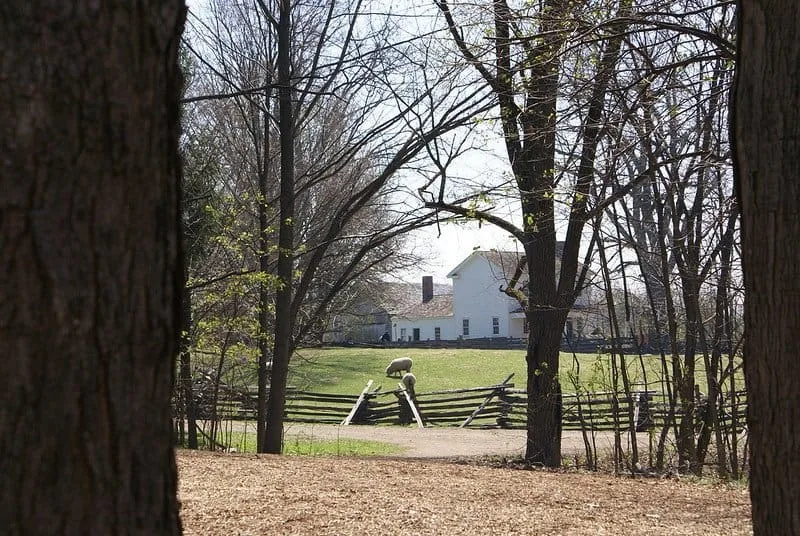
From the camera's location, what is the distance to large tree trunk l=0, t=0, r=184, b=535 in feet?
4.71

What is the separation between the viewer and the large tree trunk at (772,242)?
282 cm

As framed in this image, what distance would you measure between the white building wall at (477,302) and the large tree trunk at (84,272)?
188 ft

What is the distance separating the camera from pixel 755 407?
2932 mm

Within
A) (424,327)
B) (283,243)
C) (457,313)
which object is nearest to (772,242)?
(283,243)

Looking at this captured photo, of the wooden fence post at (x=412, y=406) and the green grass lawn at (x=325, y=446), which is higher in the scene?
the wooden fence post at (x=412, y=406)

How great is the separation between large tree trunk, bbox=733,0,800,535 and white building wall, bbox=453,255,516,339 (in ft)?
183

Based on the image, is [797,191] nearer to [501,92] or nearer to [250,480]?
[250,480]

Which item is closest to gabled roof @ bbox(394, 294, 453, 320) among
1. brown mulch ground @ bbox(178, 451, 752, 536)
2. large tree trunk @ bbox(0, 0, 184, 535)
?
brown mulch ground @ bbox(178, 451, 752, 536)

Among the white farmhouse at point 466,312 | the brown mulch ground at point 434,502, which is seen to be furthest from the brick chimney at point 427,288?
the brown mulch ground at point 434,502

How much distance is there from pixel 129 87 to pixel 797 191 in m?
2.13

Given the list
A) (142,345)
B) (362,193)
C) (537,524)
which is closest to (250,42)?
(362,193)

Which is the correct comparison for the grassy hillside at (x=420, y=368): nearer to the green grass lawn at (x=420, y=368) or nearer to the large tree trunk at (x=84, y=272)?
the green grass lawn at (x=420, y=368)

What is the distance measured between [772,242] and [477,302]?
58.8 m

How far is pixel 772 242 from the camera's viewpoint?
9.36ft
